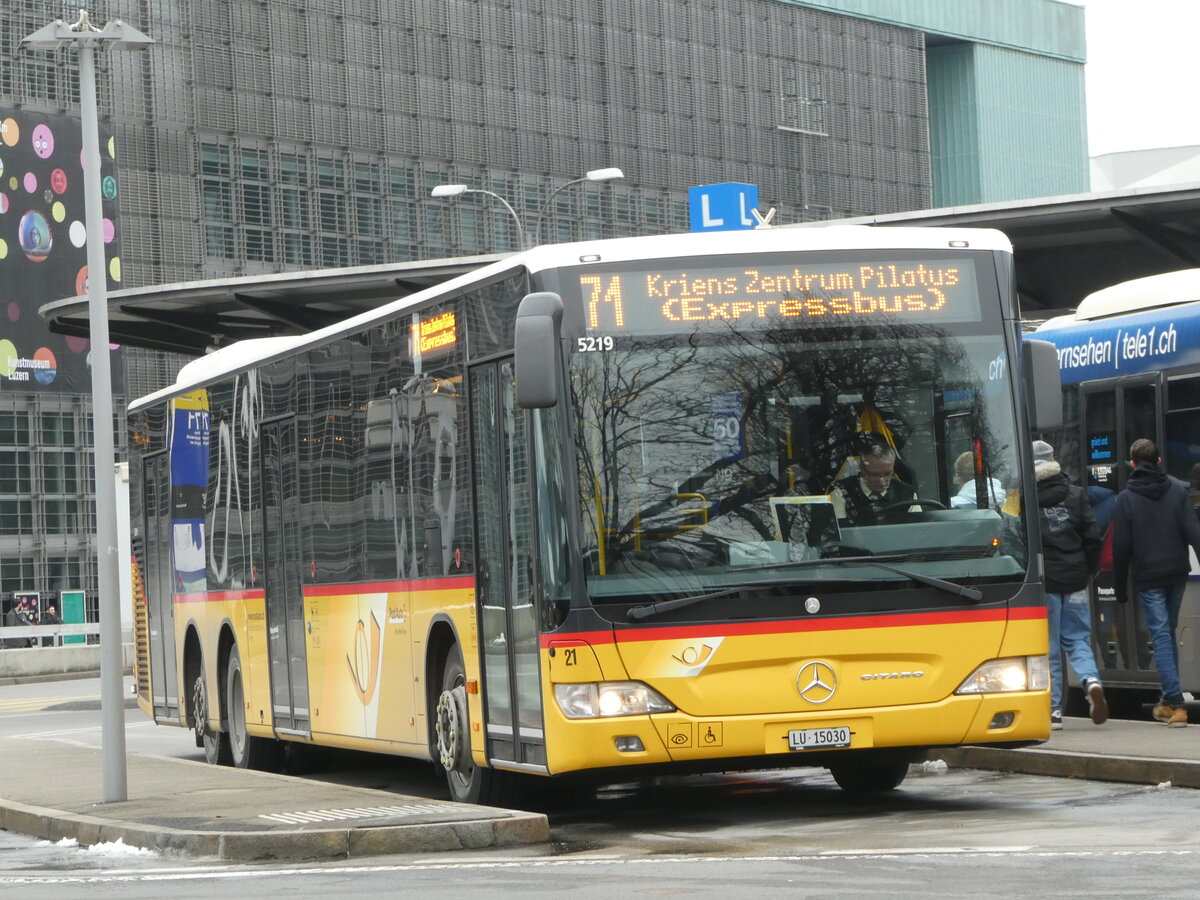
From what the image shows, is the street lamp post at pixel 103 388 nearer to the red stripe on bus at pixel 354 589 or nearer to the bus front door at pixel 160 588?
the red stripe on bus at pixel 354 589

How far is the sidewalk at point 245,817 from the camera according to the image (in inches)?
406

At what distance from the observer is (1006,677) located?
10906 millimetres

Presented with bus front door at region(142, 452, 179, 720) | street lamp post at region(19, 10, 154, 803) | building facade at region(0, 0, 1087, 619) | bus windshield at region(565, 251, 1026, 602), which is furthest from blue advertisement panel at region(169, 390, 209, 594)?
building facade at region(0, 0, 1087, 619)

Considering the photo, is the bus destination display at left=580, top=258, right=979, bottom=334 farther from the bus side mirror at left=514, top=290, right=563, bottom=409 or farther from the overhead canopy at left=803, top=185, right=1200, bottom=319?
the overhead canopy at left=803, top=185, right=1200, bottom=319

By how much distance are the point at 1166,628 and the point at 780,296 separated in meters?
4.93

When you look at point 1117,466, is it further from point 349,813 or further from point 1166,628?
point 349,813

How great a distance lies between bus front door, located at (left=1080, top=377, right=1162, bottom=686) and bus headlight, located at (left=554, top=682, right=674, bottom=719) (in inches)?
238

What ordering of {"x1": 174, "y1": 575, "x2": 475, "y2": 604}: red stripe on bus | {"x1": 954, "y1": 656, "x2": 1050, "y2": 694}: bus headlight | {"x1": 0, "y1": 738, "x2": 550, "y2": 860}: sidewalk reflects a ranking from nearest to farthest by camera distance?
{"x1": 0, "y1": 738, "x2": 550, "y2": 860}: sidewalk, {"x1": 954, "y1": 656, "x2": 1050, "y2": 694}: bus headlight, {"x1": 174, "y1": 575, "x2": 475, "y2": 604}: red stripe on bus

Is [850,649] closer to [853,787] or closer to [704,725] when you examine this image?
[704,725]

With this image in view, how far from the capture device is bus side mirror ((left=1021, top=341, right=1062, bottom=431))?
11031mm

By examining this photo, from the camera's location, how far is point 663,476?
1053 centimetres

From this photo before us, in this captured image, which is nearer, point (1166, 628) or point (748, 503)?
point (748, 503)

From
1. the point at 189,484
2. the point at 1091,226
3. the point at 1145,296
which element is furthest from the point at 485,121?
the point at 1145,296

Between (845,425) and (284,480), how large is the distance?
577cm
